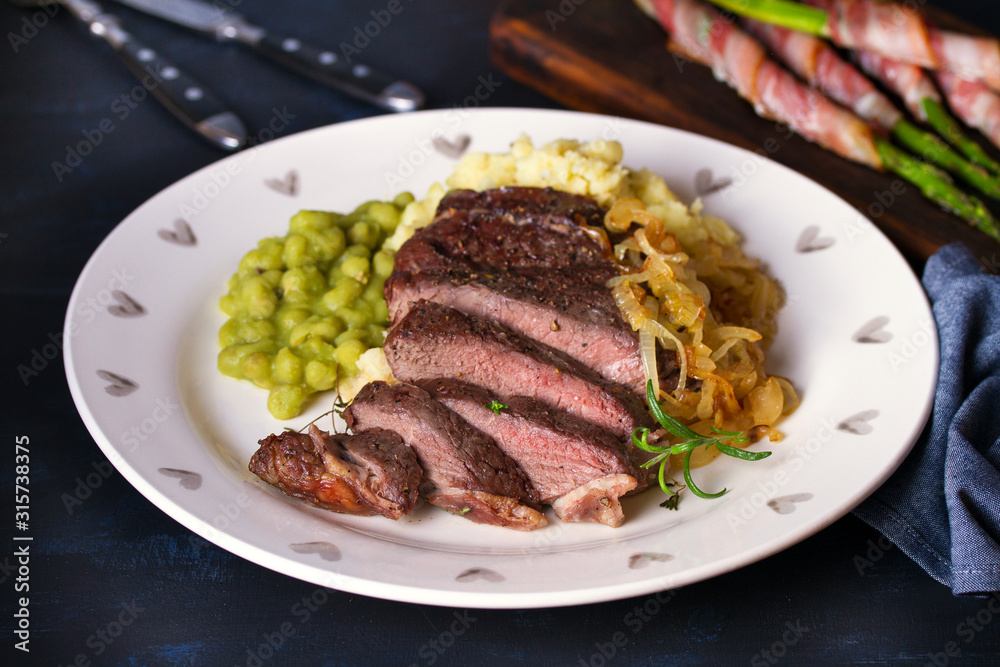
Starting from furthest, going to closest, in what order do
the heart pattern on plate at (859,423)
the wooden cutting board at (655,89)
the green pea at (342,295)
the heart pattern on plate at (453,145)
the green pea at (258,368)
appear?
the heart pattern on plate at (453,145) < the wooden cutting board at (655,89) < the green pea at (342,295) < the green pea at (258,368) < the heart pattern on plate at (859,423)

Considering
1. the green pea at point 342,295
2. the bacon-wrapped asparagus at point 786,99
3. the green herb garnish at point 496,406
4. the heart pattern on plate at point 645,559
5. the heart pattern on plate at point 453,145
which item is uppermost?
the bacon-wrapped asparagus at point 786,99

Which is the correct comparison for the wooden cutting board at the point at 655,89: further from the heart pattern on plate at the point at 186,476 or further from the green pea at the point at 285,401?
the heart pattern on plate at the point at 186,476

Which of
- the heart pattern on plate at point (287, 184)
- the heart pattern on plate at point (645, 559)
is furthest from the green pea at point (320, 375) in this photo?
the heart pattern on plate at point (645, 559)

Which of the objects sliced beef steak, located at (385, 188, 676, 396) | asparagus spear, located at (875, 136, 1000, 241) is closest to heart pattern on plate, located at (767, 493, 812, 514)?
sliced beef steak, located at (385, 188, 676, 396)

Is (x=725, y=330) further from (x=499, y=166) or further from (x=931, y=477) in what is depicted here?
(x=499, y=166)

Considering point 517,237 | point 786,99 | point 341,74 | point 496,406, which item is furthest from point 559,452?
point 341,74

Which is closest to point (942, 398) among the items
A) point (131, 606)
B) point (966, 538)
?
point (966, 538)
